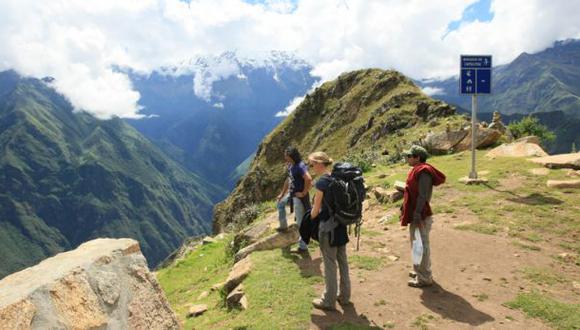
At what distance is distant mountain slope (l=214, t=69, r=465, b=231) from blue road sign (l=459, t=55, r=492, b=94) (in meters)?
35.6

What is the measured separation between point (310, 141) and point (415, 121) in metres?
42.2

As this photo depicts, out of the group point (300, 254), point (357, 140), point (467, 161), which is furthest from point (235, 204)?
point (300, 254)

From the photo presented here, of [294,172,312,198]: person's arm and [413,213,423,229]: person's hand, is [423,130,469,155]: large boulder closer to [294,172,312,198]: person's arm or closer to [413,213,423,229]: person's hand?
[294,172,312,198]: person's arm

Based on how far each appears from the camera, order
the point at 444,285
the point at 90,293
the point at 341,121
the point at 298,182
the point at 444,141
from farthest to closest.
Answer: the point at 341,121 < the point at 444,141 < the point at 298,182 < the point at 444,285 < the point at 90,293

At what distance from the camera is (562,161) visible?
2184 centimetres

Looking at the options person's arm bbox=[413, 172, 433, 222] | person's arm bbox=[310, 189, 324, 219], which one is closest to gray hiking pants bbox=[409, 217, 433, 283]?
person's arm bbox=[413, 172, 433, 222]

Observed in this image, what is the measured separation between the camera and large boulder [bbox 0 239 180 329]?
6.89 m

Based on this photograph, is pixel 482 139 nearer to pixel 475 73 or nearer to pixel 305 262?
pixel 475 73

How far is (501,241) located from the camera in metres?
14.8

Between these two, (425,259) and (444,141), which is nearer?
(425,259)

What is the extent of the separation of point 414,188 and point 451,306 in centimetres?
279

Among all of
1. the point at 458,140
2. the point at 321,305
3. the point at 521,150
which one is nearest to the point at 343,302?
the point at 321,305

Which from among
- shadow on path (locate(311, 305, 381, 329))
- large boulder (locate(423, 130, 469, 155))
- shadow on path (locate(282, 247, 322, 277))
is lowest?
shadow on path (locate(311, 305, 381, 329))

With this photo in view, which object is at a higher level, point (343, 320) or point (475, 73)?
point (475, 73)
